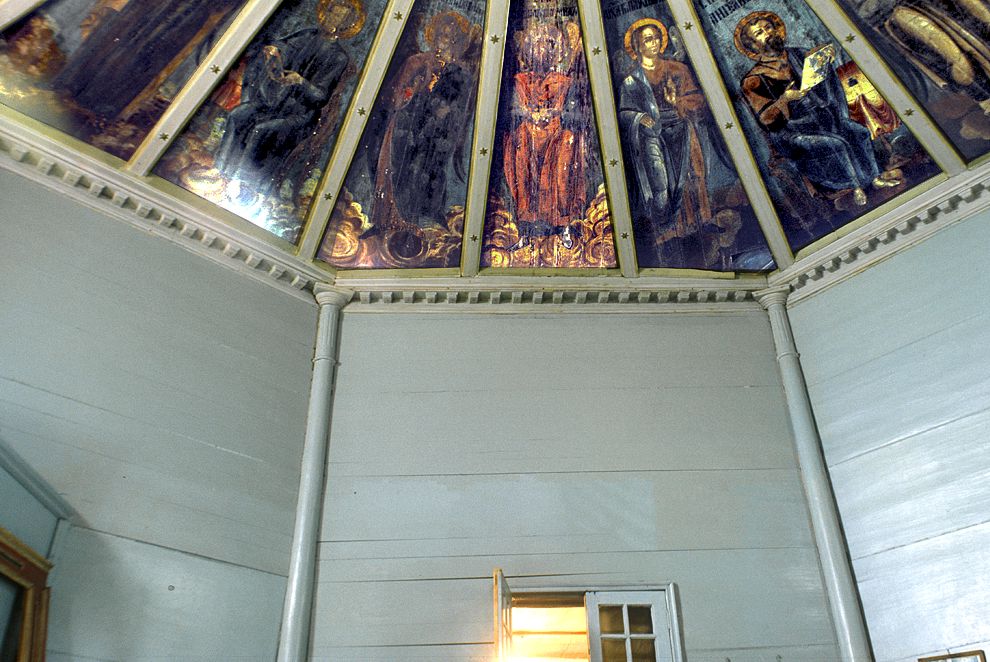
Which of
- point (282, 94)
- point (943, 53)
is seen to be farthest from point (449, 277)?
point (943, 53)

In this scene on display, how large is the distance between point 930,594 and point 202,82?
282 inches

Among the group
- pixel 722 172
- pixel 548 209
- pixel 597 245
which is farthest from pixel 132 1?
pixel 722 172

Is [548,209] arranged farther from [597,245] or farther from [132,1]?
[132,1]

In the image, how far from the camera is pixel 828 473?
290 inches

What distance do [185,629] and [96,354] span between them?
7.11ft

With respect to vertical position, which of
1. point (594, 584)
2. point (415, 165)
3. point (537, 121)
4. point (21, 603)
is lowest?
point (21, 603)

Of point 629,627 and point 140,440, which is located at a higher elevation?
point 140,440

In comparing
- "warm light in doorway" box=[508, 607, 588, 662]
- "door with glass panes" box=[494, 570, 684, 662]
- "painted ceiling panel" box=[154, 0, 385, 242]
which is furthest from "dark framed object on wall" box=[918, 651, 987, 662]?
"painted ceiling panel" box=[154, 0, 385, 242]

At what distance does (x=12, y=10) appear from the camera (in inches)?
261

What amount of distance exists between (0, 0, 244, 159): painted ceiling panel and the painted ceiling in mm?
18

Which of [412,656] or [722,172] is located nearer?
[412,656]

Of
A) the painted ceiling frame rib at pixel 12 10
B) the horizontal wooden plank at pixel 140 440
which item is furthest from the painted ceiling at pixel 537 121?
the horizontal wooden plank at pixel 140 440

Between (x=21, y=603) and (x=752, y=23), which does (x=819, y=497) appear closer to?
(x=752, y=23)

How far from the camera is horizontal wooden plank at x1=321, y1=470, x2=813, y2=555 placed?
279 inches
